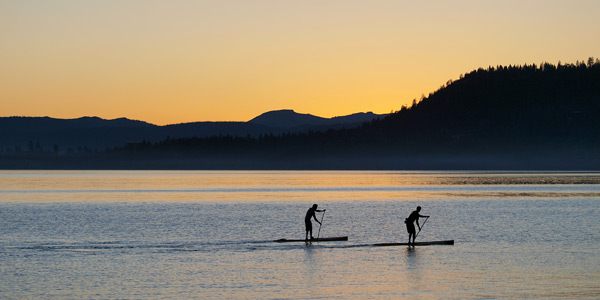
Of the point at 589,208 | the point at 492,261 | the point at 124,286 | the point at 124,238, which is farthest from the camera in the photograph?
the point at 589,208

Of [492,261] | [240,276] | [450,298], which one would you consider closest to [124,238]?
[240,276]

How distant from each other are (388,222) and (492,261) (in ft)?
100

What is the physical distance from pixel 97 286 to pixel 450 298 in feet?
47.0

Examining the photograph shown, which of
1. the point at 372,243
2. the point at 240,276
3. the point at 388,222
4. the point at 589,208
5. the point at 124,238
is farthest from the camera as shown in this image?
the point at 589,208

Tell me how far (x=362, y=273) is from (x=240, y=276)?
18.2 ft

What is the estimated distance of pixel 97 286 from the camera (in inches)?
1352

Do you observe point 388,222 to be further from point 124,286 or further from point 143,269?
point 124,286

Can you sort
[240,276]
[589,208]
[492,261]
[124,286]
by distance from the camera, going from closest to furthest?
[124,286] < [240,276] < [492,261] < [589,208]

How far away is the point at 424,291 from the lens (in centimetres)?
Result: 3303

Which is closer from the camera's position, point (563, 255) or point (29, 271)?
point (29, 271)

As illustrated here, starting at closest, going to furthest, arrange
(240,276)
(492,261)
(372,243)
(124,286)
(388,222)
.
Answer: (124,286) < (240,276) < (492,261) < (372,243) < (388,222)

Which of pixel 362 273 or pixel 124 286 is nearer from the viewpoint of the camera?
pixel 124 286

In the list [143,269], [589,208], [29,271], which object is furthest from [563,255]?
[589,208]

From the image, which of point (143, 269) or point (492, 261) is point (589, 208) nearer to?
point (492, 261)
